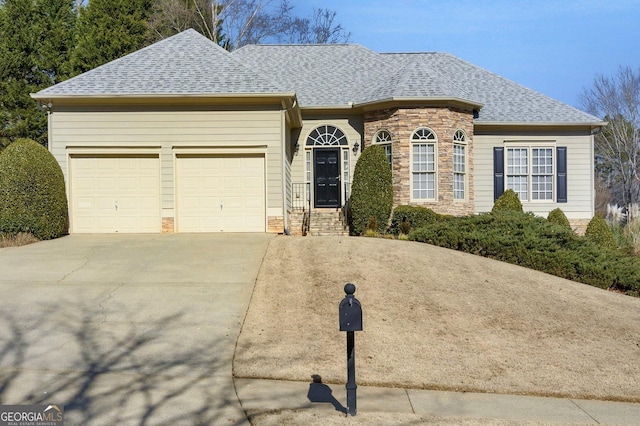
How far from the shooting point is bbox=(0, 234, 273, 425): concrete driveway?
6027 mm

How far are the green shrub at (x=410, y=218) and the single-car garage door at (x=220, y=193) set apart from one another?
12.9 ft

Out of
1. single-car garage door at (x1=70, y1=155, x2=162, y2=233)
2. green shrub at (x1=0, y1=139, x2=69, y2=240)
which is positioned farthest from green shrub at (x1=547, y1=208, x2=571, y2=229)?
green shrub at (x1=0, y1=139, x2=69, y2=240)

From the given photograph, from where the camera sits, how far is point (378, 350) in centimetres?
785

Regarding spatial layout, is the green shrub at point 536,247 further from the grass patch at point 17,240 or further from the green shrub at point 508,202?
the grass patch at point 17,240

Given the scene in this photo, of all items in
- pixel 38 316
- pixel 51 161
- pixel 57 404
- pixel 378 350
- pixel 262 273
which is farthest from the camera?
pixel 51 161

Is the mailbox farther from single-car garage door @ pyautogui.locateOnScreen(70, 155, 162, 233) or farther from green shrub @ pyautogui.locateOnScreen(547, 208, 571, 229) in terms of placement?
green shrub @ pyautogui.locateOnScreen(547, 208, 571, 229)

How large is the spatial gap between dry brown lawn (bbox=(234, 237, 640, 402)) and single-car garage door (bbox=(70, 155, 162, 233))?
5.56m

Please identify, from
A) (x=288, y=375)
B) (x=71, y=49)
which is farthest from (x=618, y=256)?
(x=71, y=49)

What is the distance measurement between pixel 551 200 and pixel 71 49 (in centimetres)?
2404

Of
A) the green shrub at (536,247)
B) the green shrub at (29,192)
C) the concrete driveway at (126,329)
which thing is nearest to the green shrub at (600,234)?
the green shrub at (536,247)

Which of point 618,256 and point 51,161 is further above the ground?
point 51,161

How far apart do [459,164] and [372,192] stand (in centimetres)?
368

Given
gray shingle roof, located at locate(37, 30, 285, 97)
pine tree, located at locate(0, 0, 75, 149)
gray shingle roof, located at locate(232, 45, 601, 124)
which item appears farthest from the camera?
pine tree, located at locate(0, 0, 75, 149)

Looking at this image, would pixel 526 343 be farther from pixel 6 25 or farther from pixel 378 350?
pixel 6 25
